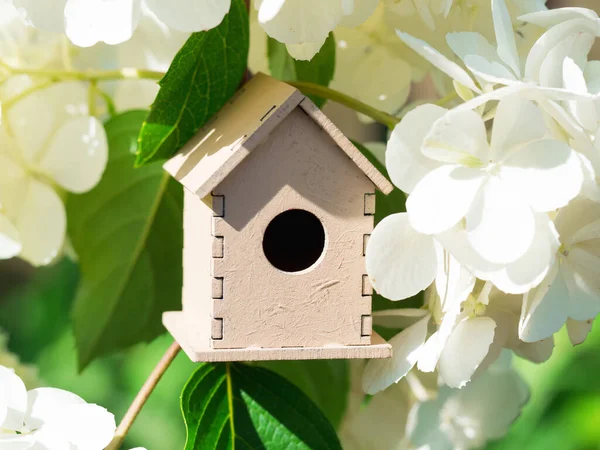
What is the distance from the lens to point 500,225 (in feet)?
1.74

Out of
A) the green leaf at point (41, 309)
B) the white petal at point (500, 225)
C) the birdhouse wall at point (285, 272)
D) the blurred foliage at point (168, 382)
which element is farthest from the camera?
the green leaf at point (41, 309)

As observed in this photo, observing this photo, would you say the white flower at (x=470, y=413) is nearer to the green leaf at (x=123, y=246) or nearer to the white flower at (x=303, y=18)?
the green leaf at (x=123, y=246)

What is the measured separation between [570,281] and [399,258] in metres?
0.13

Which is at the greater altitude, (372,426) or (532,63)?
(532,63)

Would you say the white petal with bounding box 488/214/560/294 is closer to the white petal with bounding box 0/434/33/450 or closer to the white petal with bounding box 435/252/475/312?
the white petal with bounding box 435/252/475/312

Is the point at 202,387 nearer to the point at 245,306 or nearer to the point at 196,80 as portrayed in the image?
the point at 245,306

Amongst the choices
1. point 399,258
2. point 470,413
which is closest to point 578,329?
point 399,258

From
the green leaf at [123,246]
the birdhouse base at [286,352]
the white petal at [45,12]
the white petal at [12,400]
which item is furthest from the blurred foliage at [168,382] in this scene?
the white petal at [45,12]

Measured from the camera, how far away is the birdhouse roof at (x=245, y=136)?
0.60m

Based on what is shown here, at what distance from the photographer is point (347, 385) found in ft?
2.99

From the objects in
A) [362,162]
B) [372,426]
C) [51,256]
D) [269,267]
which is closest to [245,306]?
[269,267]

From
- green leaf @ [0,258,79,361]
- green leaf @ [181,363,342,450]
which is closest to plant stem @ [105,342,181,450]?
green leaf @ [181,363,342,450]

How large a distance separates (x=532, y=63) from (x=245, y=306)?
274 millimetres

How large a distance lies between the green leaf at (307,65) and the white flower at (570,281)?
0.92ft
